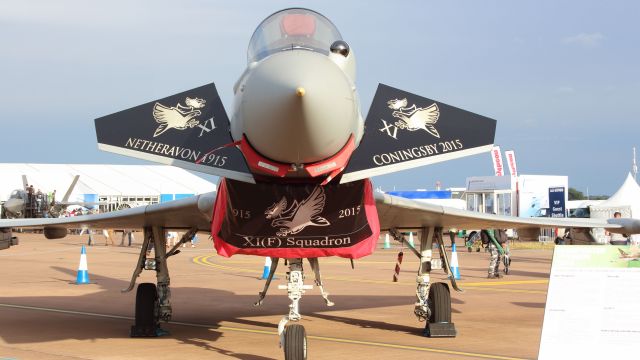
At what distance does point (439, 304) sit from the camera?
12172 mm

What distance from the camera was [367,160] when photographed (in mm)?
8523

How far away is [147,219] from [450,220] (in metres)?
4.62

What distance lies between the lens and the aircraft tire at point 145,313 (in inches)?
476

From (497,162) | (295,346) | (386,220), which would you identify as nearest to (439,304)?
(386,220)

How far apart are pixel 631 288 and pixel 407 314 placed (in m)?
9.05

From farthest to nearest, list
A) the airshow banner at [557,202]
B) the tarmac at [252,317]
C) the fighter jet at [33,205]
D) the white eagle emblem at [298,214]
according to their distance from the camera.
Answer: the fighter jet at [33,205] < the airshow banner at [557,202] < the tarmac at [252,317] < the white eagle emblem at [298,214]

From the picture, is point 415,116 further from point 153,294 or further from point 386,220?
point 153,294

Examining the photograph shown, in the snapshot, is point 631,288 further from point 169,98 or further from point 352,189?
point 169,98

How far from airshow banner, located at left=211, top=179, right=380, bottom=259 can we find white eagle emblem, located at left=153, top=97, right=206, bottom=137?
32.1 inches

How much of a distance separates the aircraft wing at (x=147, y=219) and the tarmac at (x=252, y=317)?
1650mm

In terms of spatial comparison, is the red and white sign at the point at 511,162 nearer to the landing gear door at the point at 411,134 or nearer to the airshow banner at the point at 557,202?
the airshow banner at the point at 557,202

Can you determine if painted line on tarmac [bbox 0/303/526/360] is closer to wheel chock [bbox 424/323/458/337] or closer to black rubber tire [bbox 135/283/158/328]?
wheel chock [bbox 424/323/458/337]

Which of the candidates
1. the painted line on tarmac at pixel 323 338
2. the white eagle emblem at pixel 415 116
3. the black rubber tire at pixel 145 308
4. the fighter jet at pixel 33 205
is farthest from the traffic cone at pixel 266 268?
the fighter jet at pixel 33 205

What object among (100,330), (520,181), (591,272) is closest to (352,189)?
(591,272)
